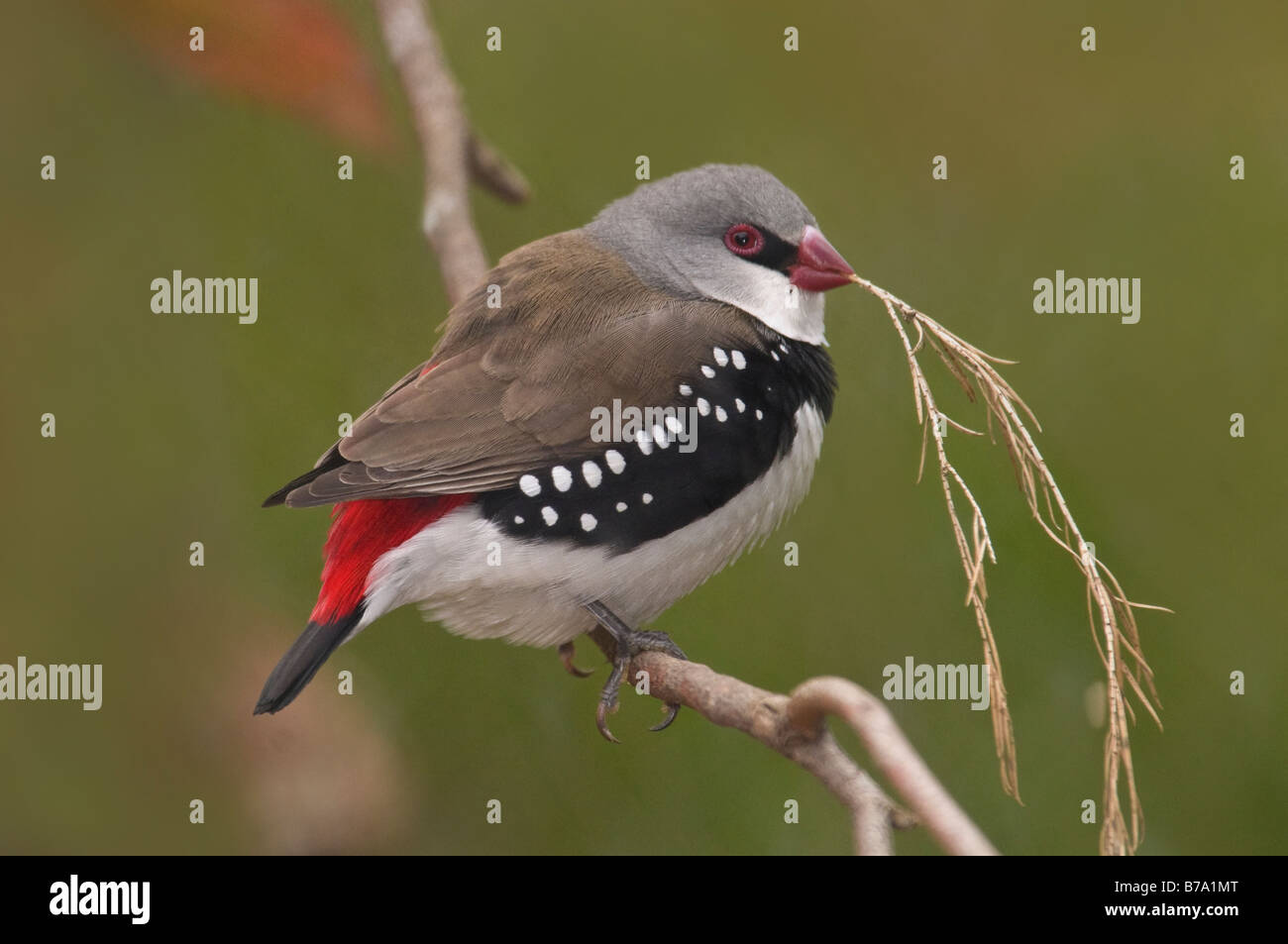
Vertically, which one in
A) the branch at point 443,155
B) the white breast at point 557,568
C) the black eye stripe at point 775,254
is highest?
the branch at point 443,155

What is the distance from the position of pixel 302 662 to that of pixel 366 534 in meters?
0.32

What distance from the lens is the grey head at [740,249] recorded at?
10.0ft

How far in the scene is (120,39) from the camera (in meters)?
3.75

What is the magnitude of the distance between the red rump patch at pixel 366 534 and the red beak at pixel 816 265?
2.90 ft

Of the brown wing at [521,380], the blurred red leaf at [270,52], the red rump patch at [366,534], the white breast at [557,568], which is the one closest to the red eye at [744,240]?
the brown wing at [521,380]

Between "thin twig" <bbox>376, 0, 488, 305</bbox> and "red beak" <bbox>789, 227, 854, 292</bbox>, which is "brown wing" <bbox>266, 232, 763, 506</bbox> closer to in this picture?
"red beak" <bbox>789, 227, 854, 292</bbox>

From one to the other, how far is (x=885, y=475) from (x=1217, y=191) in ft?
4.28

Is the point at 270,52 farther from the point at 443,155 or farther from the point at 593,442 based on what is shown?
the point at 593,442

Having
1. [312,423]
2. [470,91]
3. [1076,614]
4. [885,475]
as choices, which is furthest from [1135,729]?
[470,91]

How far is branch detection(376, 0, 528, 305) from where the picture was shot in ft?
11.3

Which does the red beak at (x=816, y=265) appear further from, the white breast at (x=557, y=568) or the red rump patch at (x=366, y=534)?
the red rump patch at (x=366, y=534)

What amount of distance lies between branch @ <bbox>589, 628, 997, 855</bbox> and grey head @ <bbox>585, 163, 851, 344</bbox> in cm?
103

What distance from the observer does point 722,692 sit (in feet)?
7.38

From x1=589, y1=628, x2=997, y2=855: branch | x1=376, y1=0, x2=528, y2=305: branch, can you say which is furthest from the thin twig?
x1=589, y1=628, x2=997, y2=855: branch
